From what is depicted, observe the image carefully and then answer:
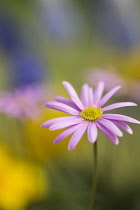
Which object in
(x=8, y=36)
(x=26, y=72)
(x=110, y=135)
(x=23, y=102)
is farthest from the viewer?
(x=8, y=36)

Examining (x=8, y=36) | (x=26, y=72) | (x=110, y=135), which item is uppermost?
(x=8, y=36)

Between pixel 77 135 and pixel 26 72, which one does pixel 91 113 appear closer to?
pixel 77 135

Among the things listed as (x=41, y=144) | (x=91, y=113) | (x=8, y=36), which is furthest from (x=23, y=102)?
Answer: (x=8, y=36)

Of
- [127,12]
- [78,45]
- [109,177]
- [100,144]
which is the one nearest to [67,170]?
[109,177]

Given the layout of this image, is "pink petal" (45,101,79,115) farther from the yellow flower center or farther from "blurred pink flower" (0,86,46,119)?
"blurred pink flower" (0,86,46,119)

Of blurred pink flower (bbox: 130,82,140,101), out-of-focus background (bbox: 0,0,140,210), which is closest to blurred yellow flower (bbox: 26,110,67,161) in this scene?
out-of-focus background (bbox: 0,0,140,210)

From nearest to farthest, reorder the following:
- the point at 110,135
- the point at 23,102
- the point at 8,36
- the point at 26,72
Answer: the point at 110,135 → the point at 23,102 → the point at 26,72 → the point at 8,36

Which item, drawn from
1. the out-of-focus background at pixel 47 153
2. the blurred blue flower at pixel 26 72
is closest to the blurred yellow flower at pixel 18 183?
the out-of-focus background at pixel 47 153
